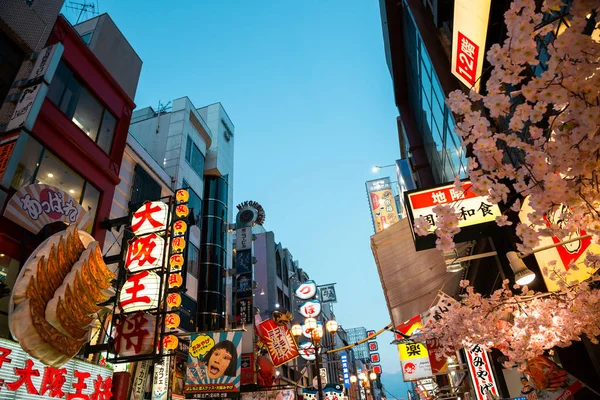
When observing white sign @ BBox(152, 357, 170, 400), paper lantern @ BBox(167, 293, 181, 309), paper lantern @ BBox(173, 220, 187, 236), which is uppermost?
paper lantern @ BBox(173, 220, 187, 236)

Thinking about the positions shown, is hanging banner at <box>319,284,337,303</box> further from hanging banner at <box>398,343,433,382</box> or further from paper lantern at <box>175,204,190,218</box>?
paper lantern at <box>175,204,190,218</box>

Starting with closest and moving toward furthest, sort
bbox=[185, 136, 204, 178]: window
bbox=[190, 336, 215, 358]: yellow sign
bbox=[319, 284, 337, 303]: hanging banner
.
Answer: bbox=[190, 336, 215, 358]: yellow sign, bbox=[185, 136, 204, 178]: window, bbox=[319, 284, 337, 303]: hanging banner

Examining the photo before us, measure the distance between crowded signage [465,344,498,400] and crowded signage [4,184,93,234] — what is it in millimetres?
13502

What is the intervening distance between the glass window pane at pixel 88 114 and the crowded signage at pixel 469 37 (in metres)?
13.4

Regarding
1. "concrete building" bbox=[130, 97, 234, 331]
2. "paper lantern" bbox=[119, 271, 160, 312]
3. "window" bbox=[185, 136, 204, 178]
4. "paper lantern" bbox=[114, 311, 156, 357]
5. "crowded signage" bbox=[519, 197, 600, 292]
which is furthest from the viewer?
"window" bbox=[185, 136, 204, 178]

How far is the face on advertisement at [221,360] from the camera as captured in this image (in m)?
16.7

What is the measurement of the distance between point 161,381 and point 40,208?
10542 millimetres

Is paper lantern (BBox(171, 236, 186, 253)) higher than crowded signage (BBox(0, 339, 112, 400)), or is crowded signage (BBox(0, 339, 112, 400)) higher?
paper lantern (BBox(171, 236, 186, 253))

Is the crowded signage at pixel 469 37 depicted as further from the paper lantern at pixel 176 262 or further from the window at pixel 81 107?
the window at pixel 81 107

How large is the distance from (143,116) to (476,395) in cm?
3407

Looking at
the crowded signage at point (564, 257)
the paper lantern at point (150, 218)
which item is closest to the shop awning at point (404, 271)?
the crowded signage at point (564, 257)

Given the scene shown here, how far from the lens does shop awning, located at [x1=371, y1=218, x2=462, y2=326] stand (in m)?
10.7

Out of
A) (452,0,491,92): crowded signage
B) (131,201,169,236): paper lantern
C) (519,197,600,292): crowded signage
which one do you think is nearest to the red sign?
(452,0,491,92): crowded signage

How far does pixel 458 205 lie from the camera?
274 inches
